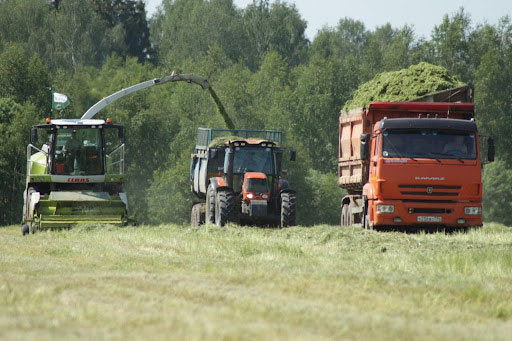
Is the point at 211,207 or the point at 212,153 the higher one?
the point at 212,153

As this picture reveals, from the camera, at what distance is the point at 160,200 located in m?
61.2

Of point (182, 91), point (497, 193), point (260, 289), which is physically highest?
point (182, 91)

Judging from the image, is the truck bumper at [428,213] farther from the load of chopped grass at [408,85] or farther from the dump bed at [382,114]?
the load of chopped grass at [408,85]

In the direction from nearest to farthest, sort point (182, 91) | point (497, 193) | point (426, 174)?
1. point (426, 174)
2. point (497, 193)
3. point (182, 91)

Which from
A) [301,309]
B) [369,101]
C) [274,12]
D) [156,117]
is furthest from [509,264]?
[274,12]

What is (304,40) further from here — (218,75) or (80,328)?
(80,328)

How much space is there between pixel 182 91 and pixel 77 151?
45.8m

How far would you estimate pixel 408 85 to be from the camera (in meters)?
23.9

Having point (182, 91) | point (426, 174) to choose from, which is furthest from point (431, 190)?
point (182, 91)

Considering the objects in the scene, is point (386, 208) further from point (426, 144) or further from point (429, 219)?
point (426, 144)

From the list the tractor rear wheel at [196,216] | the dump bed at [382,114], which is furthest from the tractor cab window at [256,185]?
the tractor rear wheel at [196,216]

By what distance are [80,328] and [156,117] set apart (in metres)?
57.0

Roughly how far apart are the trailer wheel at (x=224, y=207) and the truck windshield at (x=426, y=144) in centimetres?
462

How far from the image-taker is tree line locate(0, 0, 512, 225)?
57.0 meters
